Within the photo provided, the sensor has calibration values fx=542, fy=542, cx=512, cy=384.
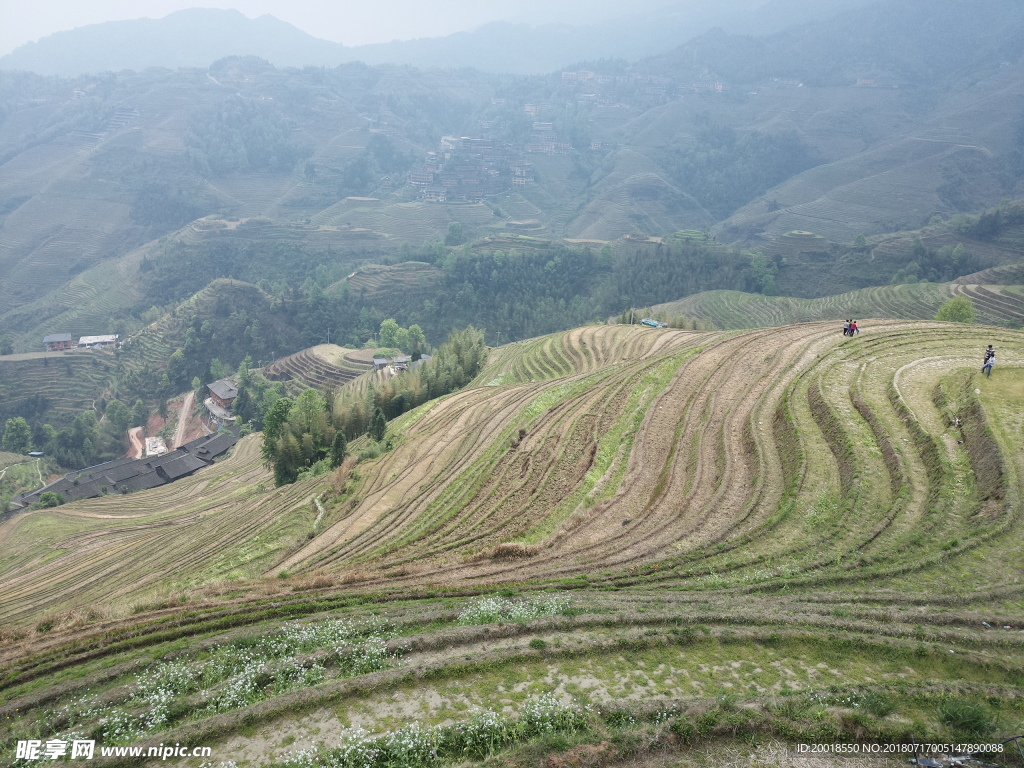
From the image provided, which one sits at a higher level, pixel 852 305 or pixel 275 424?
pixel 275 424

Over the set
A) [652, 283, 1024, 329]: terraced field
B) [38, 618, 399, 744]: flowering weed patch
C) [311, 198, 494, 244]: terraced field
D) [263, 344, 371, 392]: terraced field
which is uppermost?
[311, 198, 494, 244]: terraced field

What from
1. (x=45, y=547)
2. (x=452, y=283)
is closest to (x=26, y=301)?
(x=452, y=283)

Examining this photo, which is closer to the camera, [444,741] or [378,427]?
[444,741]

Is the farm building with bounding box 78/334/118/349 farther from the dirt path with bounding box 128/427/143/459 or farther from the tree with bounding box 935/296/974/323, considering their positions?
the tree with bounding box 935/296/974/323

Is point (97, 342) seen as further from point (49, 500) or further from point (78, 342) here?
point (49, 500)

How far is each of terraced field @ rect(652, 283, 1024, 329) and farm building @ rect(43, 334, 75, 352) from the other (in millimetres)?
112283

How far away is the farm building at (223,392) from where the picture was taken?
88519mm

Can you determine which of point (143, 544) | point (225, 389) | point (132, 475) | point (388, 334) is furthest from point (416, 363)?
point (143, 544)

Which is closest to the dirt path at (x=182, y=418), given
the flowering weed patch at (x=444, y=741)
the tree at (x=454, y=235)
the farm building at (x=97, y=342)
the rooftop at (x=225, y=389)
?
the rooftop at (x=225, y=389)

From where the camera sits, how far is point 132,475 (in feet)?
212

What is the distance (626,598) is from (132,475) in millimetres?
71031

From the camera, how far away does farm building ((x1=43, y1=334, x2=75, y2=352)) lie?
102188 millimetres

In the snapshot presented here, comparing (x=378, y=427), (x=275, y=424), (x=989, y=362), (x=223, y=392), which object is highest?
(x=989, y=362)

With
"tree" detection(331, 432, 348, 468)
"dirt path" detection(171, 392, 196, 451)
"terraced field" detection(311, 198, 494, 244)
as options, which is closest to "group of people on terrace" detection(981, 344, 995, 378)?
"tree" detection(331, 432, 348, 468)
